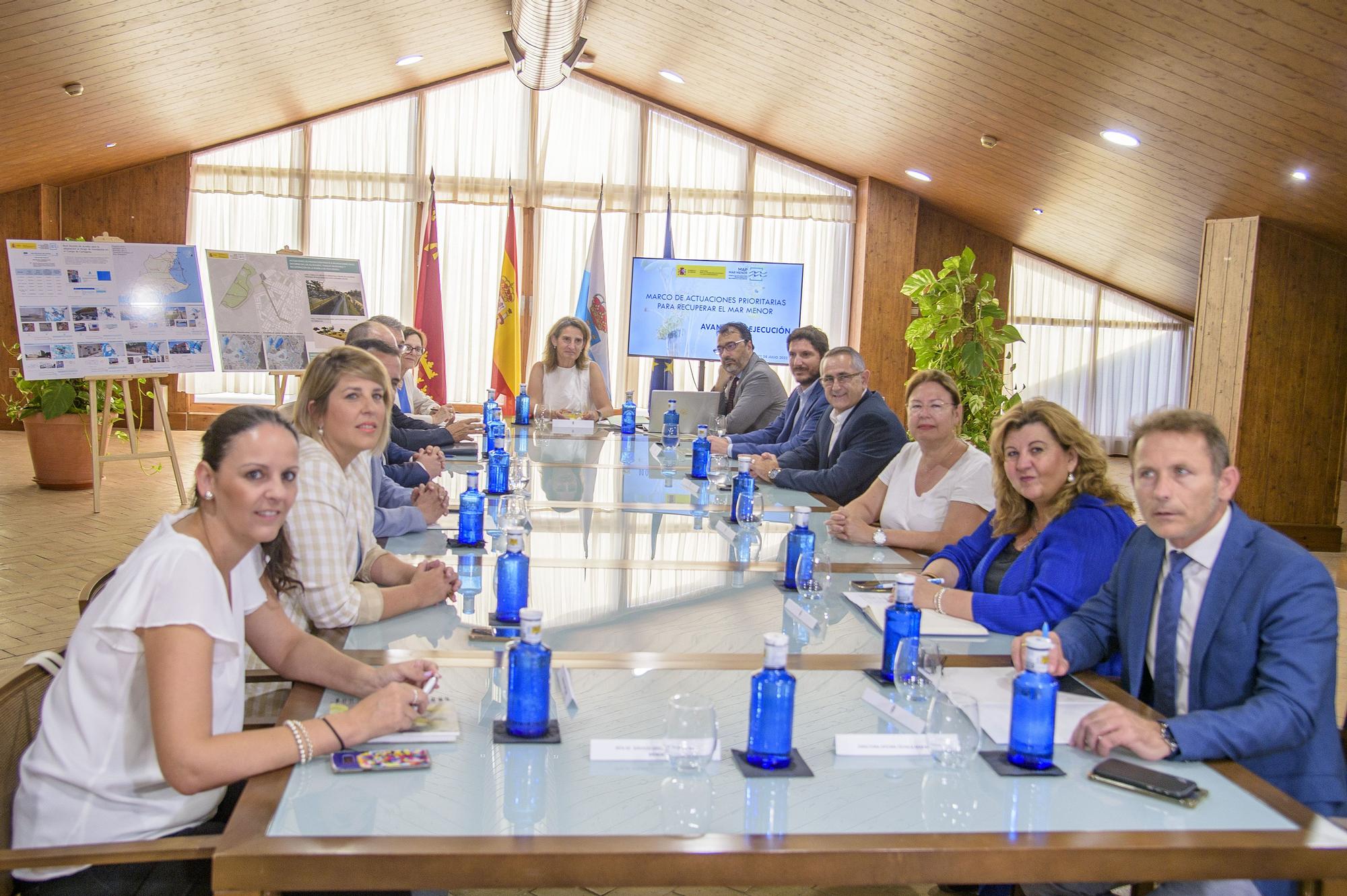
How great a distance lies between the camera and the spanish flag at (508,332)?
9852mm

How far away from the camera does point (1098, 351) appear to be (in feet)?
40.5

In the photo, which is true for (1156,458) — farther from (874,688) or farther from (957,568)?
(957,568)

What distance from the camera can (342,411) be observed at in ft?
7.87

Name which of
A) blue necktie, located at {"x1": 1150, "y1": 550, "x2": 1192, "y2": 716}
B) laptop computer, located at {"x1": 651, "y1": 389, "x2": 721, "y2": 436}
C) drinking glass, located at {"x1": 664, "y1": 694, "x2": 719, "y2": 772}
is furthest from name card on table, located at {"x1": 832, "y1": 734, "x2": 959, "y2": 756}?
laptop computer, located at {"x1": 651, "y1": 389, "x2": 721, "y2": 436}

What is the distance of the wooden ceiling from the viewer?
5348 mm

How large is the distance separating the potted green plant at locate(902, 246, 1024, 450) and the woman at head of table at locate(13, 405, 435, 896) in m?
6.90

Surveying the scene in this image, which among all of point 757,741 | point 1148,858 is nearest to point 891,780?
point 757,741

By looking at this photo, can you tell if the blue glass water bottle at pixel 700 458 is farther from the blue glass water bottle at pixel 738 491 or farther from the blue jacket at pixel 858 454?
the blue glass water bottle at pixel 738 491

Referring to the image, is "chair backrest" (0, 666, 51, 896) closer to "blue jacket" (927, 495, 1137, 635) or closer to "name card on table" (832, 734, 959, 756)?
"name card on table" (832, 734, 959, 756)

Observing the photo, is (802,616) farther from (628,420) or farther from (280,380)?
(280,380)

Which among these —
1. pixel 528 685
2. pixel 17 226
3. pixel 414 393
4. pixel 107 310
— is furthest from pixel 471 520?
pixel 17 226

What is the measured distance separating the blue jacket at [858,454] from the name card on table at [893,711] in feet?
8.05

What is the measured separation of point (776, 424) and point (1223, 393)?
10.8 feet

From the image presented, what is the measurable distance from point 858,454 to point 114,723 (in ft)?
10.4
